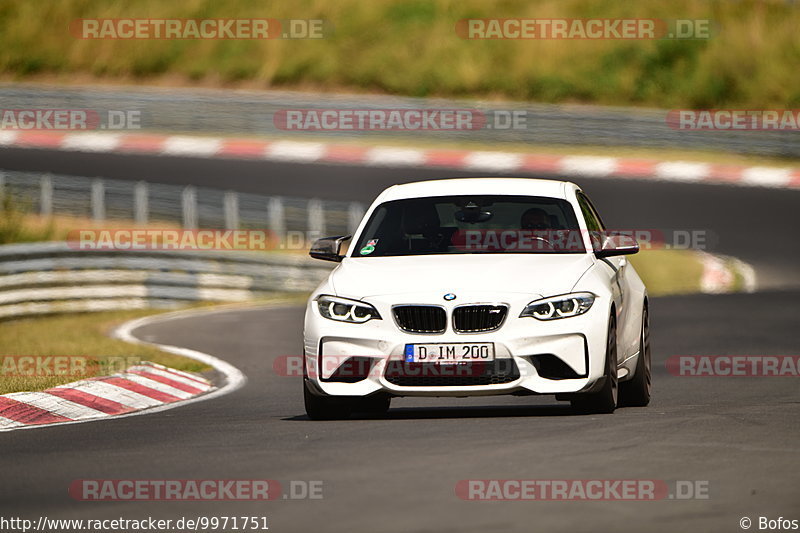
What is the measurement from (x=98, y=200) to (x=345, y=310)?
59.7 feet

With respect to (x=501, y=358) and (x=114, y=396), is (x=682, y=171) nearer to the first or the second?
(x=114, y=396)

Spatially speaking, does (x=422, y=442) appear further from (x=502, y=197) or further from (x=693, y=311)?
(x=693, y=311)

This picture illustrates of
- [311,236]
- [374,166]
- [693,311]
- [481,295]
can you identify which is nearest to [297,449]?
[481,295]

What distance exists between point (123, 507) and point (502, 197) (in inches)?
186

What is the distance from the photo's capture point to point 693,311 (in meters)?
19.8

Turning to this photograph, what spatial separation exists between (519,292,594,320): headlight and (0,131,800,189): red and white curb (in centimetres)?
2202

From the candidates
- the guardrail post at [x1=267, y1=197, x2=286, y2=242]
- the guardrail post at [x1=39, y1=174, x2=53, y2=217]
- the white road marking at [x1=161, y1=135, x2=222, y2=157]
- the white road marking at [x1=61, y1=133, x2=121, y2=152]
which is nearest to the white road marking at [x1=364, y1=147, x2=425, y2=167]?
the white road marking at [x1=161, y1=135, x2=222, y2=157]

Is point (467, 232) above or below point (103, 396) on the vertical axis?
above

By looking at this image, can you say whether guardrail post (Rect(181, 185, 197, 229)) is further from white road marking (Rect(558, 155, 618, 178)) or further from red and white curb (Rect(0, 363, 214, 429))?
red and white curb (Rect(0, 363, 214, 429))

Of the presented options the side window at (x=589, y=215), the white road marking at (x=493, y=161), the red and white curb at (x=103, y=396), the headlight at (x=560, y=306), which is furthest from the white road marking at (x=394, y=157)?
the headlight at (x=560, y=306)

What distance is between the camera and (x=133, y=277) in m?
23.2

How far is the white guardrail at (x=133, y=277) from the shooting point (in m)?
21.6

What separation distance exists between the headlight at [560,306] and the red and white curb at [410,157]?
22017mm

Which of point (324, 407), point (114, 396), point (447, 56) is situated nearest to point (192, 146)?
point (447, 56)
